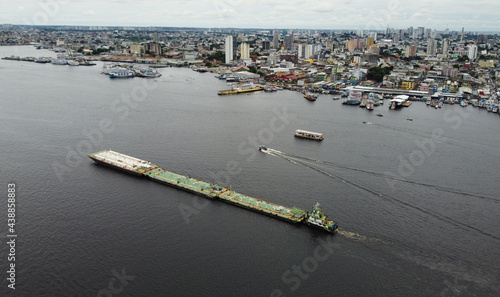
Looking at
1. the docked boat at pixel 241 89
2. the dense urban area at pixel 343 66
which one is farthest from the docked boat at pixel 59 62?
the docked boat at pixel 241 89

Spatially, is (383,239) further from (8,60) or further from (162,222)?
(8,60)

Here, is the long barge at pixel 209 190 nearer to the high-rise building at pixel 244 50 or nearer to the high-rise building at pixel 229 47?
the high-rise building at pixel 229 47

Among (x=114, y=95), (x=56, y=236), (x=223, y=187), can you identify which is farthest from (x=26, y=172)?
(x=114, y=95)

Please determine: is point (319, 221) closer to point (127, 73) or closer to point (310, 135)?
point (310, 135)

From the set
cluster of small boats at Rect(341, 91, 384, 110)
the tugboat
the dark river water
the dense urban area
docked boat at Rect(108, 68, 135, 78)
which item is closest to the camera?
the dark river water

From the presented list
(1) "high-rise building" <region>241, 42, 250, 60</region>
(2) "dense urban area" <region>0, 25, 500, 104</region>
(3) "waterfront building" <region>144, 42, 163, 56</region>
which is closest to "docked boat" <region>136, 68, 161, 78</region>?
(2) "dense urban area" <region>0, 25, 500, 104</region>

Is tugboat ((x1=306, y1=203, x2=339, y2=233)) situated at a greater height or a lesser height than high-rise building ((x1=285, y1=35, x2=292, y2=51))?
lesser

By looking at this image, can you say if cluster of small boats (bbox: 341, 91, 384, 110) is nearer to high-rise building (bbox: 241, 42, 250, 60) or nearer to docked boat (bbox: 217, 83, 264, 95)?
docked boat (bbox: 217, 83, 264, 95)

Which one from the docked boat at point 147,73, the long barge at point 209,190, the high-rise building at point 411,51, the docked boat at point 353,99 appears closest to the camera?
the long barge at point 209,190
